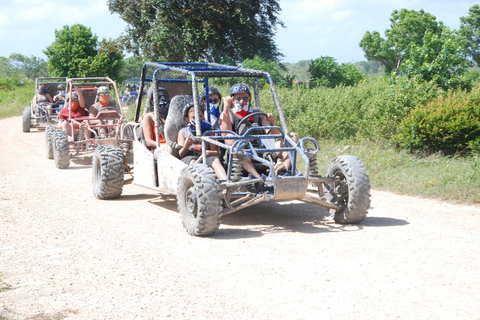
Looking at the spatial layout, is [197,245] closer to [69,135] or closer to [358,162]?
[358,162]

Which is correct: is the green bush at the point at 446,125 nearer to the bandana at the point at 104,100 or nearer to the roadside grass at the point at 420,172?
the roadside grass at the point at 420,172

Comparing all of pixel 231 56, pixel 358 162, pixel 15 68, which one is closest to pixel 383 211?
pixel 358 162

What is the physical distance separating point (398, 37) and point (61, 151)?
1599 inches

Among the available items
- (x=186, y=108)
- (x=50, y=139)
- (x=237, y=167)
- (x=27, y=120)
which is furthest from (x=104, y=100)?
(x=27, y=120)

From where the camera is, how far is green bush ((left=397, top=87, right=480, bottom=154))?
35.4ft

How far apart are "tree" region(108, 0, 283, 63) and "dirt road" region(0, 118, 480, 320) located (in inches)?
758

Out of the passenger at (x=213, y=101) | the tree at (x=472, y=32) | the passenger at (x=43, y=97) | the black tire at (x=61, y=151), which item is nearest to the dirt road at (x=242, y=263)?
the passenger at (x=213, y=101)

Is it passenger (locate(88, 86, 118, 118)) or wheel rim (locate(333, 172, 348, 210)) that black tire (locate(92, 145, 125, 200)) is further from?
passenger (locate(88, 86, 118, 118))

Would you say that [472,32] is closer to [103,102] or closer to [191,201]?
[103,102]

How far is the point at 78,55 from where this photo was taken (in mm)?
37438

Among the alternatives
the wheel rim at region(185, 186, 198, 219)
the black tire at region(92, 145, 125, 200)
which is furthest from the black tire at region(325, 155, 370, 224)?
the black tire at region(92, 145, 125, 200)

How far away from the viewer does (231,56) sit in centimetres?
2861

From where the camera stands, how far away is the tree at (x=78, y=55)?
37312 mm

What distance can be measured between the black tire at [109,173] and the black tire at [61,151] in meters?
3.48
